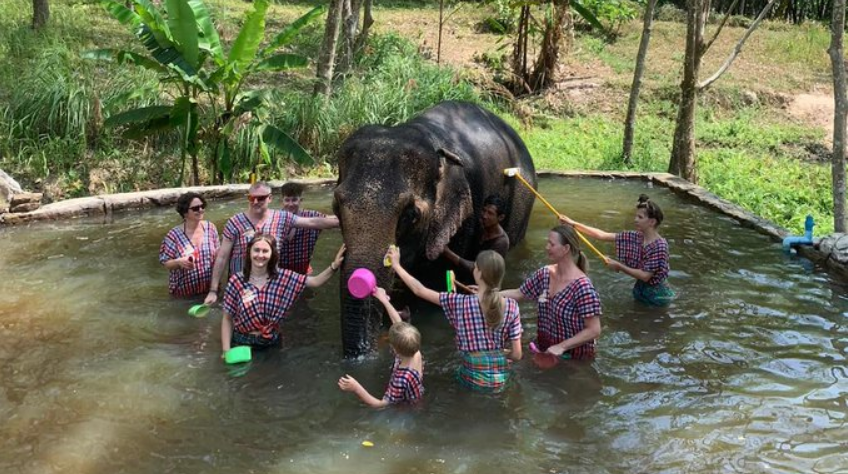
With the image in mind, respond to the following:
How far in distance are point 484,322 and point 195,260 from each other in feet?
10.4

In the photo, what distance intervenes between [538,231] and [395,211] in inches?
181

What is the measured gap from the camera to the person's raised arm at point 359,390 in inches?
180

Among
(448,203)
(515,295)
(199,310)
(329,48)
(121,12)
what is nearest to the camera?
(515,295)

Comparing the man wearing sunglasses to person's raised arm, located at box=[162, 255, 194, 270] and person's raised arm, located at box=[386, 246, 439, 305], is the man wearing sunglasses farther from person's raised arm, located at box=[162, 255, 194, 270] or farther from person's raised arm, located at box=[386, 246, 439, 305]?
person's raised arm, located at box=[386, 246, 439, 305]

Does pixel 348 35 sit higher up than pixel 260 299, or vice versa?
pixel 348 35

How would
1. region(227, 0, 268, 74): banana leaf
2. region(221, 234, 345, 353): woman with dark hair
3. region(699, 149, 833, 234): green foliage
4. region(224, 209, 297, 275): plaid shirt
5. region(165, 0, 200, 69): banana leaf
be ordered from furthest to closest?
region(699, 149, 833, 234): green foliage, region(227, 0, 268, 74): banana leaf, region(165, 0, 200, 69): banana leaf, region(224, 209, 297, 275): plaid shirt, region(221, 234, 345, 353): woman with dark hair

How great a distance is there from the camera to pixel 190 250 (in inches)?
265

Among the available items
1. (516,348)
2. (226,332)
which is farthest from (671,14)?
(226,332)

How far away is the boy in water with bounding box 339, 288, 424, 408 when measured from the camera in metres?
4.54

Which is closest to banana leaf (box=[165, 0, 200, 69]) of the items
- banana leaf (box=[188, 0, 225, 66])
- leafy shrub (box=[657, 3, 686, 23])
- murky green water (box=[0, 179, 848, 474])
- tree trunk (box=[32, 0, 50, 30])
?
banana leaf (box=[188, 0, 225, 66])

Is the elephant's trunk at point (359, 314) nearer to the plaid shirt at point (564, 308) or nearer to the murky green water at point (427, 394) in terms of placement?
the murky green water at point (427, 394)

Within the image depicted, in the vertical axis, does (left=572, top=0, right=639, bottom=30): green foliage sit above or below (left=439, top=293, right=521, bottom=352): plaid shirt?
above

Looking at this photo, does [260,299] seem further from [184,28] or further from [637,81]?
[637,81]

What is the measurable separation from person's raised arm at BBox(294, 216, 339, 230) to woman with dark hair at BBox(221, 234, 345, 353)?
100 centimetres
